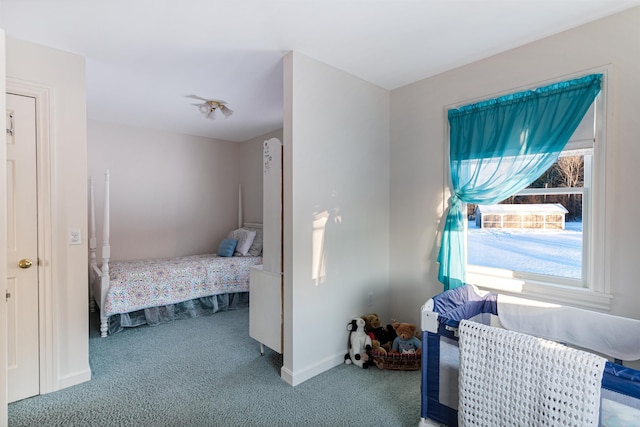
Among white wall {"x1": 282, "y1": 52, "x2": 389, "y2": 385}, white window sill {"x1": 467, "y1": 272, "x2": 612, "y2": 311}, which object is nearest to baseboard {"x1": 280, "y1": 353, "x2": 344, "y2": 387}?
white wall {"x1": 282, "y1": 52, "x2": 389, "y2": 385}

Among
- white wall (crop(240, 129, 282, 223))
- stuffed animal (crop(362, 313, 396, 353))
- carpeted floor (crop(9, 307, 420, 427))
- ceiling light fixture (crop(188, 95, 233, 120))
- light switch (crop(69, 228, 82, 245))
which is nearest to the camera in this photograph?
carpeted floor (crop(9, 307, 420, 427))

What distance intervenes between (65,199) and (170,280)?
170 cm

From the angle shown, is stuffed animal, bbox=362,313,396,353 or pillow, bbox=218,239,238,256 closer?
stuffed animal, bbox=362,313,396,353

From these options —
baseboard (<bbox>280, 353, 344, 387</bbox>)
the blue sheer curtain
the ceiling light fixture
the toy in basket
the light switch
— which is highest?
the ceiling light fixture

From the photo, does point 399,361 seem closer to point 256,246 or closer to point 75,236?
point 75,236

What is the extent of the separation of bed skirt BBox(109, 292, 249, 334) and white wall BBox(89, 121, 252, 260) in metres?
1.39

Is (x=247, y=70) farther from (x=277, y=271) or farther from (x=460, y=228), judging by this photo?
(x=460, y=228)

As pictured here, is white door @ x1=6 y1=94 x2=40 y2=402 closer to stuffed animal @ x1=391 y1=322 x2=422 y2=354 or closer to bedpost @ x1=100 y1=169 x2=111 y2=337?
bedpost @ x1=100 y1=169 x2=111 y2=337

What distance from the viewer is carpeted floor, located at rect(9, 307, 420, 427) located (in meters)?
2.01

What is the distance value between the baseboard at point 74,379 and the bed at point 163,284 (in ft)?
3.15

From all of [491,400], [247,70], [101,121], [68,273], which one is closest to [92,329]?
[68,273]

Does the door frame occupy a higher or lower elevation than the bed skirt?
higher

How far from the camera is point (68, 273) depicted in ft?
7.84

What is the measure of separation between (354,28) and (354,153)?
1025mm
